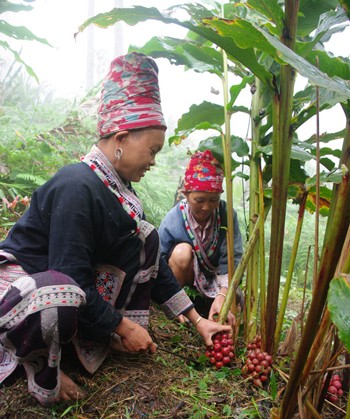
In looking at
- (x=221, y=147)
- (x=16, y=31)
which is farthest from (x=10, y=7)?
(x=221, y=147)

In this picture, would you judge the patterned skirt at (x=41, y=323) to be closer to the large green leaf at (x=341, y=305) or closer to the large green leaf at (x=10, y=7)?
the large green leaf at (x=341, y=305)

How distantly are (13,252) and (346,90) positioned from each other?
102 centimetres

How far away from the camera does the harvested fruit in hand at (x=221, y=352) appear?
4.34ft

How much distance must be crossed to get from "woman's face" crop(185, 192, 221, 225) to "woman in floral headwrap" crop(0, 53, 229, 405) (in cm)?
43

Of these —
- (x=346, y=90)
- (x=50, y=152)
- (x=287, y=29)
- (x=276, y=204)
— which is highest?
(x=287, y=29)

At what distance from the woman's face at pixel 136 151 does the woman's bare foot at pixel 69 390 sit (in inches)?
25.7

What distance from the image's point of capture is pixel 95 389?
1.13 m

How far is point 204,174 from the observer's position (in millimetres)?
1747

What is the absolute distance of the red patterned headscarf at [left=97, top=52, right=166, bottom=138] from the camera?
125 cm

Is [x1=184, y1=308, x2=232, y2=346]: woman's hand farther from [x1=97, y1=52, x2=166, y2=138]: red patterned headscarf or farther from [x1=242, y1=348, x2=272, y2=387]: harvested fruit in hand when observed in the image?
[x1=97, y1=52, x2=166, y2=138]: red patterned headscarf

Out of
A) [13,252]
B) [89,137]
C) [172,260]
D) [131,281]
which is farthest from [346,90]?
[89,137]

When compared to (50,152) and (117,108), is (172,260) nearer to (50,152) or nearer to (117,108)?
(117,108)

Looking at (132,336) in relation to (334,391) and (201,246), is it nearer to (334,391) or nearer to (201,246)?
(334,391)

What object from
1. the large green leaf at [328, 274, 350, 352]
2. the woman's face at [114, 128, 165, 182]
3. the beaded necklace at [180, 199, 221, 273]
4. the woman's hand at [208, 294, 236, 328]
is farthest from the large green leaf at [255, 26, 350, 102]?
the beaded necklace at [180, 199, 221, 273]
